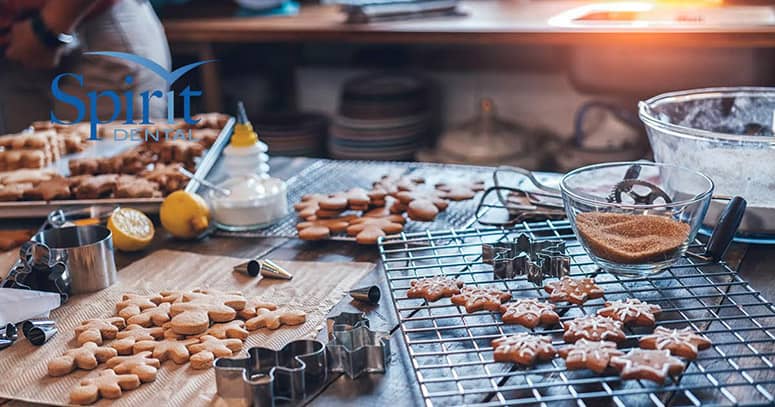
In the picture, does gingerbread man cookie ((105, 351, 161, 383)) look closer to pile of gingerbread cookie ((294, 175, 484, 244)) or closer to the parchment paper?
the parchment paper

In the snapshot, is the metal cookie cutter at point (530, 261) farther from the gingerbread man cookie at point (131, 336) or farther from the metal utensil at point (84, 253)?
the metal utensil at point (84, 253)

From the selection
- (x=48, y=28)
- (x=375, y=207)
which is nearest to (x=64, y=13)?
(x=48, y=28)

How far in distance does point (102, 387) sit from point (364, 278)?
0.46m

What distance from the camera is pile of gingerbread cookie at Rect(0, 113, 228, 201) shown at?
1.66 meters

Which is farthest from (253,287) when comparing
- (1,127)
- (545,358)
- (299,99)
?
(299,99)

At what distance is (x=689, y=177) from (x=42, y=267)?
1.00 meters

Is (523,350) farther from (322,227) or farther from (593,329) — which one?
(322,227)

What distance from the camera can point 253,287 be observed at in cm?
132

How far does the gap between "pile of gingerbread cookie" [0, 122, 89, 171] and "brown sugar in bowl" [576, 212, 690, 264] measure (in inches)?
47.7

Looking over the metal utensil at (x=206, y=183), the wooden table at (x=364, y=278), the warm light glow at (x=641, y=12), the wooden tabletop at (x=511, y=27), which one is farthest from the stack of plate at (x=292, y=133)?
the metal utensil at (x=206, y=183)

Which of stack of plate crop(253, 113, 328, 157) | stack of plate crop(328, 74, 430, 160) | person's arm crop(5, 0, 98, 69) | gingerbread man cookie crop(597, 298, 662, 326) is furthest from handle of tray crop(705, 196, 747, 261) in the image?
stack of plate crop(253, 113, 328, 157)

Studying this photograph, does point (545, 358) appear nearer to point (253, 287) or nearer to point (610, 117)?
point (253, 287)

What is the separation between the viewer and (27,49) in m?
2.34

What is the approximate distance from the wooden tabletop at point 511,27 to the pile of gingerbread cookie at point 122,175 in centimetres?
113
